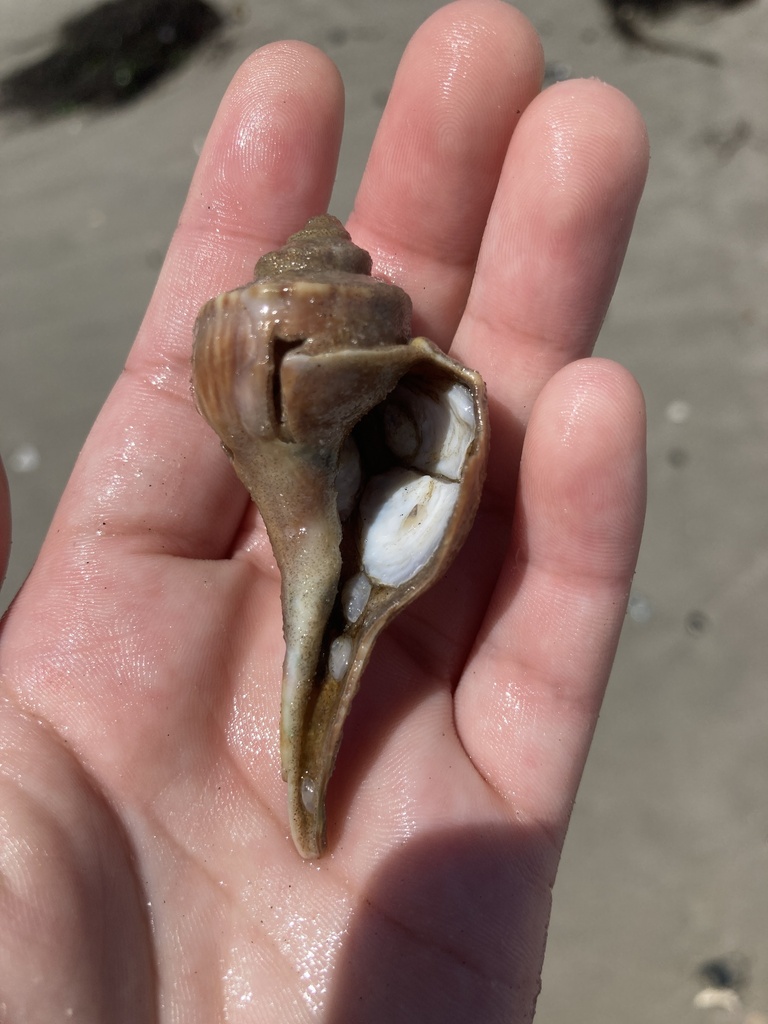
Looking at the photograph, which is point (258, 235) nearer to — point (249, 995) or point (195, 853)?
point (195, 853)

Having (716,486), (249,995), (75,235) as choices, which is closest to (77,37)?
(75,235)

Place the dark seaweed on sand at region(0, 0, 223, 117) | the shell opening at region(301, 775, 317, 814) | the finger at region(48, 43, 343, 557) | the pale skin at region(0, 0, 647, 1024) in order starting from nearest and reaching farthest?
the pale skin at region(0, 0, 647, 1024) → the shell opening at region(301, 775, 317, 814) → the finger at region(48, 43, 343, 557) → the dark seaweed on sand at region(0, 0, 223, 117)

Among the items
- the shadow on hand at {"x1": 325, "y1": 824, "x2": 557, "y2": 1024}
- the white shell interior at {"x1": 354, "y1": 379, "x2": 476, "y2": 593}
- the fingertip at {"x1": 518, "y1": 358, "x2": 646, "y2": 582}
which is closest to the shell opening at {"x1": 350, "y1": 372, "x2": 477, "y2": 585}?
the white shell interior at {"x1": 354, "y1": 379, "x2": 476, "y2": 593}

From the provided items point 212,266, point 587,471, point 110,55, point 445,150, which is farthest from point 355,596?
point 110,55

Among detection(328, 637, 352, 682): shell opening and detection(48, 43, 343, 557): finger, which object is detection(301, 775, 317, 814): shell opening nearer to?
detection(328, 637, 352, 682): shell opening

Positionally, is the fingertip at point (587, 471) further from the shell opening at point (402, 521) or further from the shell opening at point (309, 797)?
the shell opening at point (309, 797)

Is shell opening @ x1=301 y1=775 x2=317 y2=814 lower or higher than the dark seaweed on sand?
lower

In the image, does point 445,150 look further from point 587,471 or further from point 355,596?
point 355,596

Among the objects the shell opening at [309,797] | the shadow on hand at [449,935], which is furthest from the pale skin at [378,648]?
the shell opening at [309,797]
